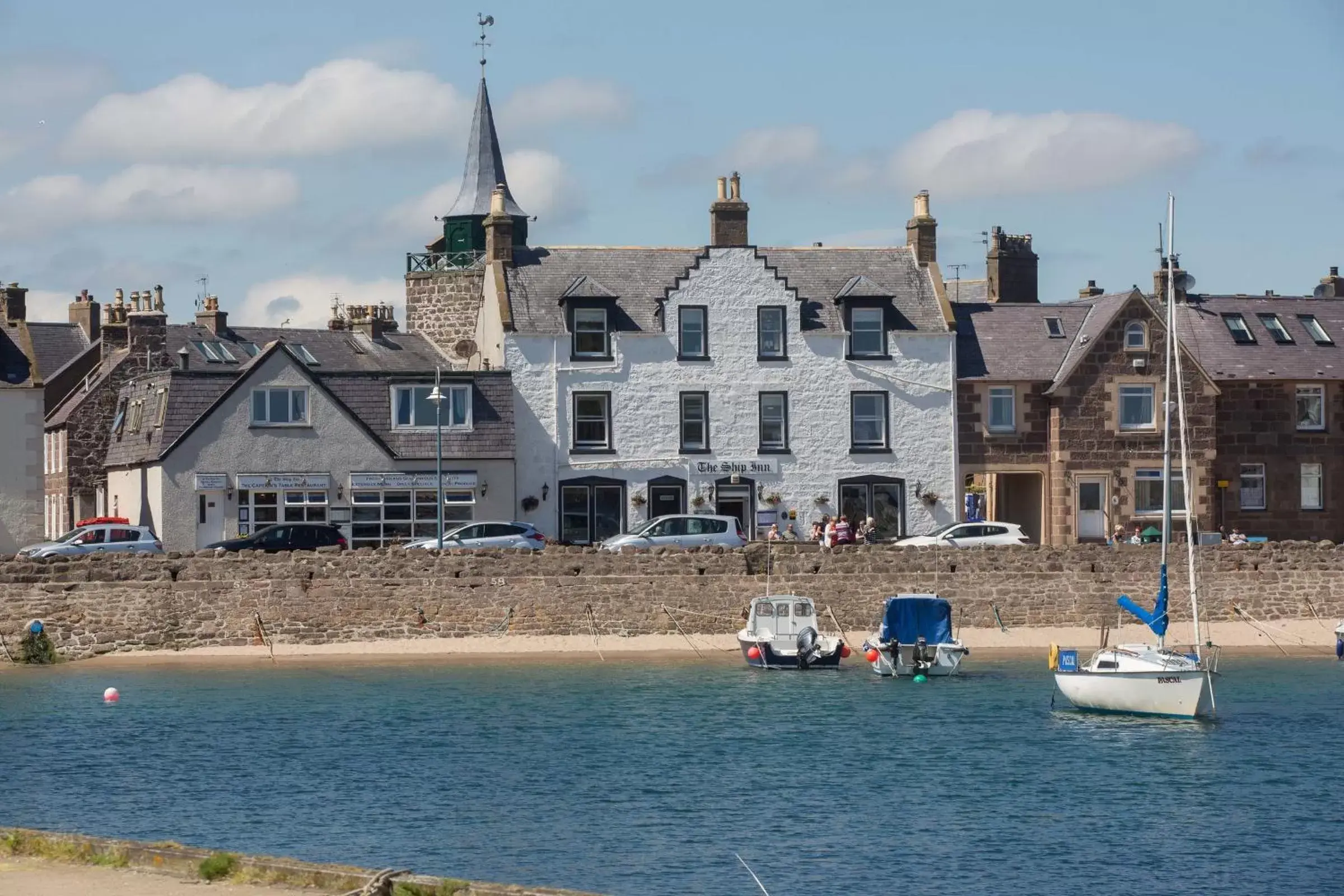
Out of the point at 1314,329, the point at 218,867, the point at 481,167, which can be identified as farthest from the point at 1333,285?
the point at 218,867

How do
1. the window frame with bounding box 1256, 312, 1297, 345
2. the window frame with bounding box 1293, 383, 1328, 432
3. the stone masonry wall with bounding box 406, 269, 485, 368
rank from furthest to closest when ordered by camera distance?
the stone masonry wall with bounding box 406, 269, 485, 368 < the window frame with bounding box 1256, 312, 1297, 345 < the window frame with bounding box 1293, 383, 1328, 432

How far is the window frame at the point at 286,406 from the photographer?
53.7m

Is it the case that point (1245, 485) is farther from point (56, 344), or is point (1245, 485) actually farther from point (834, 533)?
point (56, 344)

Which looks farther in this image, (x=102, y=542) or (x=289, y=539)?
(x=289, y=539)

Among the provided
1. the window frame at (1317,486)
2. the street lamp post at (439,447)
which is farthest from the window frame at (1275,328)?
the street lamp post at (439,447)

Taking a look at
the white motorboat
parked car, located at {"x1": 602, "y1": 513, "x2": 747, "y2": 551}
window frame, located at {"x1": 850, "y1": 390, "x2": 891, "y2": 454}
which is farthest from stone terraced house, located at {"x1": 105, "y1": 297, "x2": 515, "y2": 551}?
the white motorboat

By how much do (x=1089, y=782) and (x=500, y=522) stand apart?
22027mm

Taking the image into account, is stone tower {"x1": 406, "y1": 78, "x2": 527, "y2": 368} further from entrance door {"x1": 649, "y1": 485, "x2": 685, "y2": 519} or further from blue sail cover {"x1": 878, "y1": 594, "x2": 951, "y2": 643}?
blue sail cover {"x1": 878, "y1": 594, "x2": 951, "y2": 643}

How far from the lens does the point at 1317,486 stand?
194 ft

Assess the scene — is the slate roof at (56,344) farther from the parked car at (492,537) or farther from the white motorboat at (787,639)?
the white motorboat at (787,639)

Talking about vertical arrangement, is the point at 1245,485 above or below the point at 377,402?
below

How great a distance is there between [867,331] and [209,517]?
1896cm

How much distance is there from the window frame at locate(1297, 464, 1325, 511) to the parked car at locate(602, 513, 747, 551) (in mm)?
18357

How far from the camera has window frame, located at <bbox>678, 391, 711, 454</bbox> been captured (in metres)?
56.6
